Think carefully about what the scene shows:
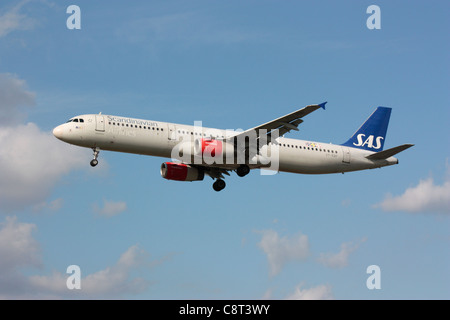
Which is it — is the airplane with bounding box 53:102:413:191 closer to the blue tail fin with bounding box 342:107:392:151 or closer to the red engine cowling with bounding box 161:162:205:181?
the red engine cowling with bounding box 161:162:205:181

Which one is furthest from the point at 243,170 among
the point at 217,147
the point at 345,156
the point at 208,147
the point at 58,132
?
the point at 58,132

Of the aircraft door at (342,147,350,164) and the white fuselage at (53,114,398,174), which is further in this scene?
the aircraft door at (342,147,350,164)

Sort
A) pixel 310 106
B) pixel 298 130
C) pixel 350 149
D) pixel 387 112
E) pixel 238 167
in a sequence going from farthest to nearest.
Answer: pixel 387 112 < pixel 350 149 < pixel 238 167 < pixel 298 130 < pixel 310 106

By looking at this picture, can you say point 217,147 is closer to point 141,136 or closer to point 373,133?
point 141,136

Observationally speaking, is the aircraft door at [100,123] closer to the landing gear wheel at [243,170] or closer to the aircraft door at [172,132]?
the aircraft door at [172,132]

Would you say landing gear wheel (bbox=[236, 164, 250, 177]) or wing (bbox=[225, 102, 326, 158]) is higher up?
wing (bbox=[225, 102, 326, 158])

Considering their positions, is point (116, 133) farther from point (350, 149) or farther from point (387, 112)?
point (387, 112)

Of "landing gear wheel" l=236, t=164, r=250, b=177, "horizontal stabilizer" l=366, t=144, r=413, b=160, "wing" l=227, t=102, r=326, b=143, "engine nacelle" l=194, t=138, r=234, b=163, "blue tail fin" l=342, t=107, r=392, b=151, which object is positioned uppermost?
"blue tail fin" l=342, t=107, r=392, b=151

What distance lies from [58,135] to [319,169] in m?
19.9

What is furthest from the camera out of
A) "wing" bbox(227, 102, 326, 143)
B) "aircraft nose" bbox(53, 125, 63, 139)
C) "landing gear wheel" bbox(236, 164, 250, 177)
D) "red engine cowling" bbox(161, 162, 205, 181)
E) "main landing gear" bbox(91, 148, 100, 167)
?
"red engine cowling" bbox(161, 162, 205, 181)

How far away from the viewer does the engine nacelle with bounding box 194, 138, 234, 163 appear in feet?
156

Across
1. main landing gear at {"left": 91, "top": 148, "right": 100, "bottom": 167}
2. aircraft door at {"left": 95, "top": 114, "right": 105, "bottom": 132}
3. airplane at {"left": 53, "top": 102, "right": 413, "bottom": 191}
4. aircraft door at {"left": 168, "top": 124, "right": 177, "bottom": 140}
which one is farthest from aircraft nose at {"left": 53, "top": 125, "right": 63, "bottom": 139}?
aircraft door at {"left": 168, "top": 124, "right": 177, "bottom": 140}

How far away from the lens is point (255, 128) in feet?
155

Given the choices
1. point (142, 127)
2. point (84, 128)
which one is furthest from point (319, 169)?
point (84, 128)
